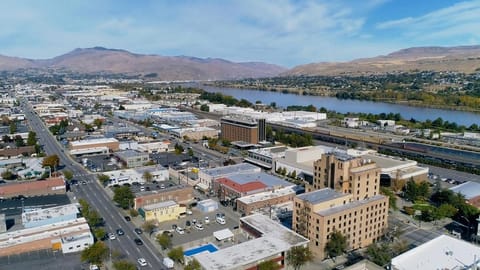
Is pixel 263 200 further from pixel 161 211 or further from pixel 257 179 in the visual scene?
pixel 161 211

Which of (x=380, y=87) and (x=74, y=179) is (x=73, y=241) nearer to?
(x=74, y=179)

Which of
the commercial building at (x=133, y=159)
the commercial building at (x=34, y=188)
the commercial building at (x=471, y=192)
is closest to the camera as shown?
the commercial building at (x=471, y=192)

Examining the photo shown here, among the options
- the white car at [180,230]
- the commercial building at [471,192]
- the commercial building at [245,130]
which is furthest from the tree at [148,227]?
the commercial building at [245,130]

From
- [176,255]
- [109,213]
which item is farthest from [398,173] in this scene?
[109,213]

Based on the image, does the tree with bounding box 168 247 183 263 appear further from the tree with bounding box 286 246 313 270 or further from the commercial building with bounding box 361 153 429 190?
the commercial building with bounding box 361 153 429 190

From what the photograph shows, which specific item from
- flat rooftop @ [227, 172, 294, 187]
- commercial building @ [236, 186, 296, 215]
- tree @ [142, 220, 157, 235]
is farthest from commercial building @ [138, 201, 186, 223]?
flat rooftop @ [227, 172, 294, 187]

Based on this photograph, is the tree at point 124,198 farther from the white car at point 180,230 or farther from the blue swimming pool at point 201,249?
the blue swimming pool at point 201,249
